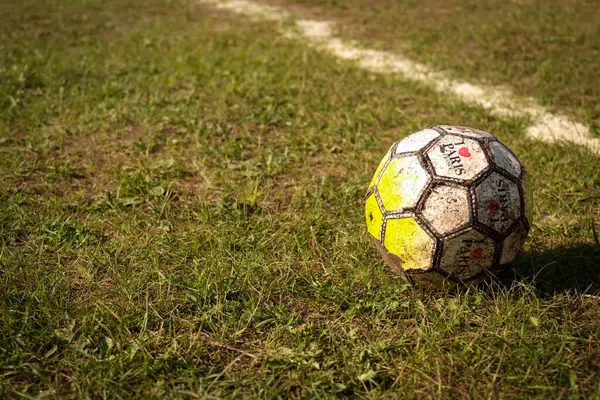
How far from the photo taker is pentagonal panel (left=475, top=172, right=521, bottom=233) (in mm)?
2646

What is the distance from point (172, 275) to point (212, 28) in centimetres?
658

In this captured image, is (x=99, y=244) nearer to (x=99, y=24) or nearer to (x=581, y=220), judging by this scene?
(x=581, y=220)

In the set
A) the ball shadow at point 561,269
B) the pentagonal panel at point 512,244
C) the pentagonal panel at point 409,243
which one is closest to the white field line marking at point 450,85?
the ball shadow at point 561,269

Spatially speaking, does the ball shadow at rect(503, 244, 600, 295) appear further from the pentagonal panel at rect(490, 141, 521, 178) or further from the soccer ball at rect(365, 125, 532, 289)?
the pentagonal panel at rect(490, 141, 521, 178)

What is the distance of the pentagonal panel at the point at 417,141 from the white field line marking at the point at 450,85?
221 centimetres

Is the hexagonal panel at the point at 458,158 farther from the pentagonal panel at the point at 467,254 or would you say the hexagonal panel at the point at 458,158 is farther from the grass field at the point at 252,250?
the grass field at the point at 252,250

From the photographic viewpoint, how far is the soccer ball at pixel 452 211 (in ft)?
8.69

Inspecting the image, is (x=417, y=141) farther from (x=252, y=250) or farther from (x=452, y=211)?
(x=252, y=250)

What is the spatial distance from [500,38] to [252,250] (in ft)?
18.3

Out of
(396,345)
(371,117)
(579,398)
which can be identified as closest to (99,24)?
(371,117)

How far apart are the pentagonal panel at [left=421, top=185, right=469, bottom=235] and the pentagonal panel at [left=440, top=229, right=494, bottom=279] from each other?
0.07 meters

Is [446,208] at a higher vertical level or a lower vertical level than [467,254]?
higher

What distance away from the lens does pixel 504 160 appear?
2805 mm

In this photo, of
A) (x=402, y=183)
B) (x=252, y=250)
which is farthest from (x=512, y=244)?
(x=252, y=250)
